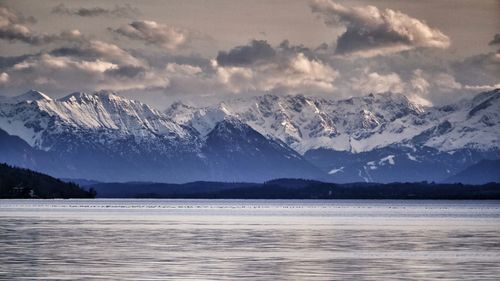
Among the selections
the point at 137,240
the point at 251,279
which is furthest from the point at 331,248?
the point at 251,279

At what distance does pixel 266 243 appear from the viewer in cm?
11481

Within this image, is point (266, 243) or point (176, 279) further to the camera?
point (266, 243)

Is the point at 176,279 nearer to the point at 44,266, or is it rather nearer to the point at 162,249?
the point at 44,266

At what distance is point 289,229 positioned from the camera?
499 ft

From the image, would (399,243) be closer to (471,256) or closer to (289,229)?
(471,256)

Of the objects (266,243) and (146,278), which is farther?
(266,243)

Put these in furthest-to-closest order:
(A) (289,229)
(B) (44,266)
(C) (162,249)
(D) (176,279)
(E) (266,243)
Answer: (A) (289,229)
(E) (266,243)
(C) (162,249)
(B) (44,266)
(D) (176,279)

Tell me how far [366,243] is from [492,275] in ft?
119

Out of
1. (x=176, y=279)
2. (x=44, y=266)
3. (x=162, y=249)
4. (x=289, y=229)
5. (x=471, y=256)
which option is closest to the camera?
(x=176, y=279)

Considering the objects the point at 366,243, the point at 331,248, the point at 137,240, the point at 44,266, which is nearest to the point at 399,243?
the point at 366,243

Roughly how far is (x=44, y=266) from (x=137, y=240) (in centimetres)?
3444

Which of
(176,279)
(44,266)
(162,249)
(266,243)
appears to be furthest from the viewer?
(266,243)

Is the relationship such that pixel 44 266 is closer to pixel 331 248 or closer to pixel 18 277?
pixel 18 277

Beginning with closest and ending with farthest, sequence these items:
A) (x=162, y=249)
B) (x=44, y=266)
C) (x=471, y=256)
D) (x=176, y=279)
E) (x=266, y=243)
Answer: (x=176, y=279) < (x=44, y=266) < (x=471, y=256) < (x=162, y=249) < (x=266, y=243)
